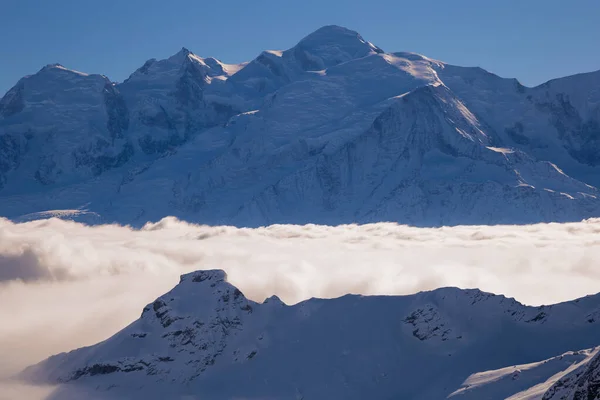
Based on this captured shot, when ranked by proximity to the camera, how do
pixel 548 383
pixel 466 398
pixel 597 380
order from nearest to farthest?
pixel 597 380, pixel 548 383, pixel 466 398

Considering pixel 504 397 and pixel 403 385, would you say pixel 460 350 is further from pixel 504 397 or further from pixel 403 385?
pixel 504 397

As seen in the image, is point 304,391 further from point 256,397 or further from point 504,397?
point 504,397

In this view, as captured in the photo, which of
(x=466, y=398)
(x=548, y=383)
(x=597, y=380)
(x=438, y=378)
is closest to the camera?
(x=597, y=380)

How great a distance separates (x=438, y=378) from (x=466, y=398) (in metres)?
21.1

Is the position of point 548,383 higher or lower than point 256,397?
lower

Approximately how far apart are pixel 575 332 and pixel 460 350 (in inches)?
1105

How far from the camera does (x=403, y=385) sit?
194 m

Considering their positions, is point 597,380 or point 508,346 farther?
point 508,346

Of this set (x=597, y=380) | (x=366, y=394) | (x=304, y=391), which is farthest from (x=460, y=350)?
(x=597, y=380)

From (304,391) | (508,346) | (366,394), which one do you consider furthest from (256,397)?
(508,346)

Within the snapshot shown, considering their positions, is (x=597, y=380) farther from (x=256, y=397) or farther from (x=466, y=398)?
(x=256, y=397)

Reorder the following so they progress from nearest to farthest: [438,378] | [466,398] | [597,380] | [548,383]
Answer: [597,380], [548,383], [466,398], [438,378]

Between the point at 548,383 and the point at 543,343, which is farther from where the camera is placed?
the point at 543,343

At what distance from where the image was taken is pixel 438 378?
625 feet
